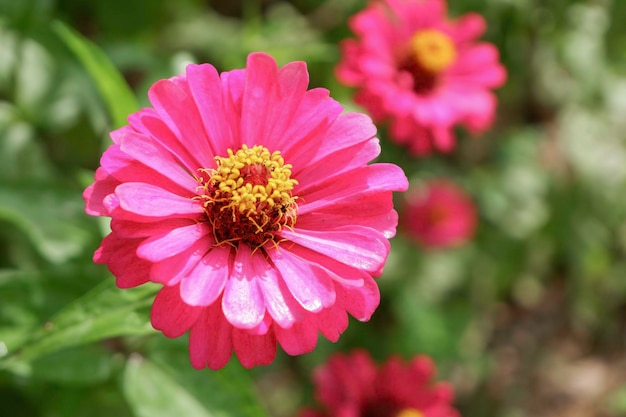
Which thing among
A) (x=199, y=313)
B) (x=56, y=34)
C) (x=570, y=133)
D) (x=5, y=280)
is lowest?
(x=199, y=313)

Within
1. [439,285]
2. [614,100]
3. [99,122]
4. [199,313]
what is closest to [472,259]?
[439,285]

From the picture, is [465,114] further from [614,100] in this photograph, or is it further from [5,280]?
[5,280]

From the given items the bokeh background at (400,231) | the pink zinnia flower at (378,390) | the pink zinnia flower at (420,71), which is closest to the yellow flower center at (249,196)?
the bokeh background at (400,231)

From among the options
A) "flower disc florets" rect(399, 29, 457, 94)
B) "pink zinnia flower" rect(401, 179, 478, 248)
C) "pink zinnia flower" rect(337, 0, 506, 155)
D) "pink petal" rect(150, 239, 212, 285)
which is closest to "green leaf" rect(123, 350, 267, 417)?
"pink petal" rect(150, 239, 212, 285)

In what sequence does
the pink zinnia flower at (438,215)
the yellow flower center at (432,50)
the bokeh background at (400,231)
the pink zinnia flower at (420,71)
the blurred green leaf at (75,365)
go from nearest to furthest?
the blurred green leaf at (75,365) < the bokeh background at (400,231) < the pink zinnia flower at (420,71) < the yellow flower center at (432,50) < the pink zinnia flower at (438,215)

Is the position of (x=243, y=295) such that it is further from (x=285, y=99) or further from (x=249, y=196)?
(x=285, y=99)

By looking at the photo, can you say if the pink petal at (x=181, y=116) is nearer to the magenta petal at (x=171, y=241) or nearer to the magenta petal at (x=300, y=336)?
the magenta petal at (x=171, y=241)
